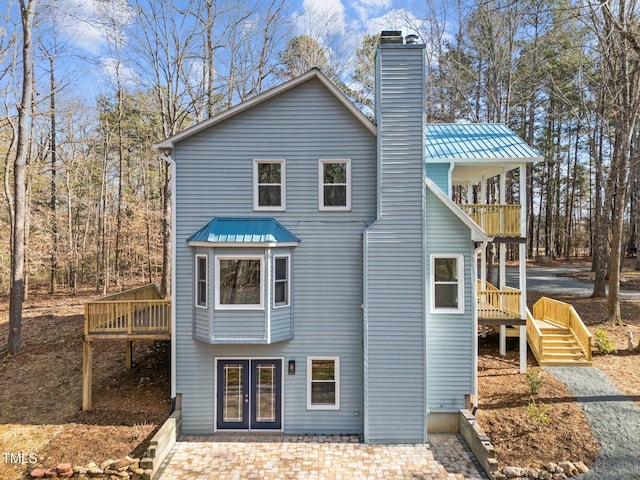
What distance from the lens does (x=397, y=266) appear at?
8773mm

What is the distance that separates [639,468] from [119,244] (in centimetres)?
2506

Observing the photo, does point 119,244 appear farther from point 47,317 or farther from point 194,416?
point 194,416

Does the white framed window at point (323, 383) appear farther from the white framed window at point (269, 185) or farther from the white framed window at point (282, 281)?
the white framed window at point (269, 185)

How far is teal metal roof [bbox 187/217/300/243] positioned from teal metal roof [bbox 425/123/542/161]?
4.46 m

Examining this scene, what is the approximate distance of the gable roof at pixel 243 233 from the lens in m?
8.53

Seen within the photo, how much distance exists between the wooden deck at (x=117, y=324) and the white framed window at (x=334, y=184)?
5.05 metres

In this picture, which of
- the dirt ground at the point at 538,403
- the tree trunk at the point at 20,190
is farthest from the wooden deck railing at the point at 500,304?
the tree trunk at the point at 20,190

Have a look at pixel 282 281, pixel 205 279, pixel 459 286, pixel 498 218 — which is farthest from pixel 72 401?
pixel 498 218

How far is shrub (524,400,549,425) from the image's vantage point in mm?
8352

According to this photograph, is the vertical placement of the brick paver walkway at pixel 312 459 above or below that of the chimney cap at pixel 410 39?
below

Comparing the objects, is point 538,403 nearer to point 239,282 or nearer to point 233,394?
point 233,394

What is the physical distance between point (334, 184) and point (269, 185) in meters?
1.66

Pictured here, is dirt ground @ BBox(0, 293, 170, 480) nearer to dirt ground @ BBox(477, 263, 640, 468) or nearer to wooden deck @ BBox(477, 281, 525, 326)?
dirt ground @ BBox(477, 263, 640, 468)

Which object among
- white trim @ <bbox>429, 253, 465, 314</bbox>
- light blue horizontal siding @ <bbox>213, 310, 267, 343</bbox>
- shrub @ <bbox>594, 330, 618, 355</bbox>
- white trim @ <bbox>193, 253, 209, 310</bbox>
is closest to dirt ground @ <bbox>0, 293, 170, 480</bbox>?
light blue horizontal siding @ <bbox>213, 310, 267, 343</bbox>
